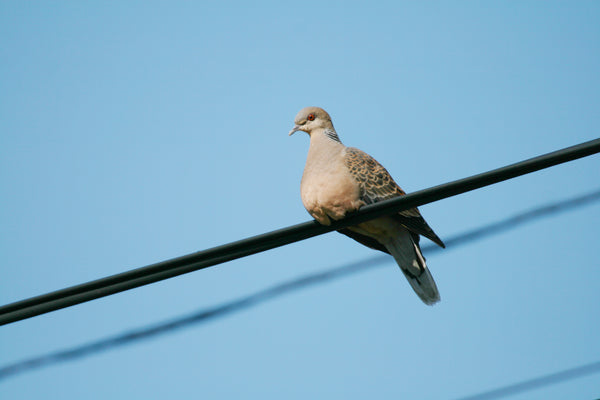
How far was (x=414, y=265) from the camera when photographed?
507 centimetres

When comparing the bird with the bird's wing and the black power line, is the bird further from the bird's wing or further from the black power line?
the black power line

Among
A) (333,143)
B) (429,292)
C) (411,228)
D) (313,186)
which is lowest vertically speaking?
(429,292)

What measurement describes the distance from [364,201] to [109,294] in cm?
210

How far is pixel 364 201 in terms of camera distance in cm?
478

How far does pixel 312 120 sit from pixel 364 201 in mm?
1194

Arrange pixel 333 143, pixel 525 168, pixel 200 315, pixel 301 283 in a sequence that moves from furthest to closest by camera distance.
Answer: pixel 333 143 → pixel 301 283 → pixel 200 315 → pixel 525 168

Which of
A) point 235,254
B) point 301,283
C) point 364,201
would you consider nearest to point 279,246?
point 235,254

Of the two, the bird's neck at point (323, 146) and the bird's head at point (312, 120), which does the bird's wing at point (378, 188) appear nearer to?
the bird's neck at point (323, 146)

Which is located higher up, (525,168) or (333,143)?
(333,143)

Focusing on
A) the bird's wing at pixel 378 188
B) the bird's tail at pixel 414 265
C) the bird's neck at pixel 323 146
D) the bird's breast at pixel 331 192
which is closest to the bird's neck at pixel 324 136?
the bird's neck at pixel 323 146

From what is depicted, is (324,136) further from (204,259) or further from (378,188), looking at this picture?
(204,259)

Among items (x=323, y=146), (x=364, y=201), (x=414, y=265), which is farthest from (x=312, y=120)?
(x=414, y=265)

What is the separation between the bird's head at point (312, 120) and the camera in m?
5.68

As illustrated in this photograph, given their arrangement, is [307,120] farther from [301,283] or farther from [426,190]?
[426,190]
